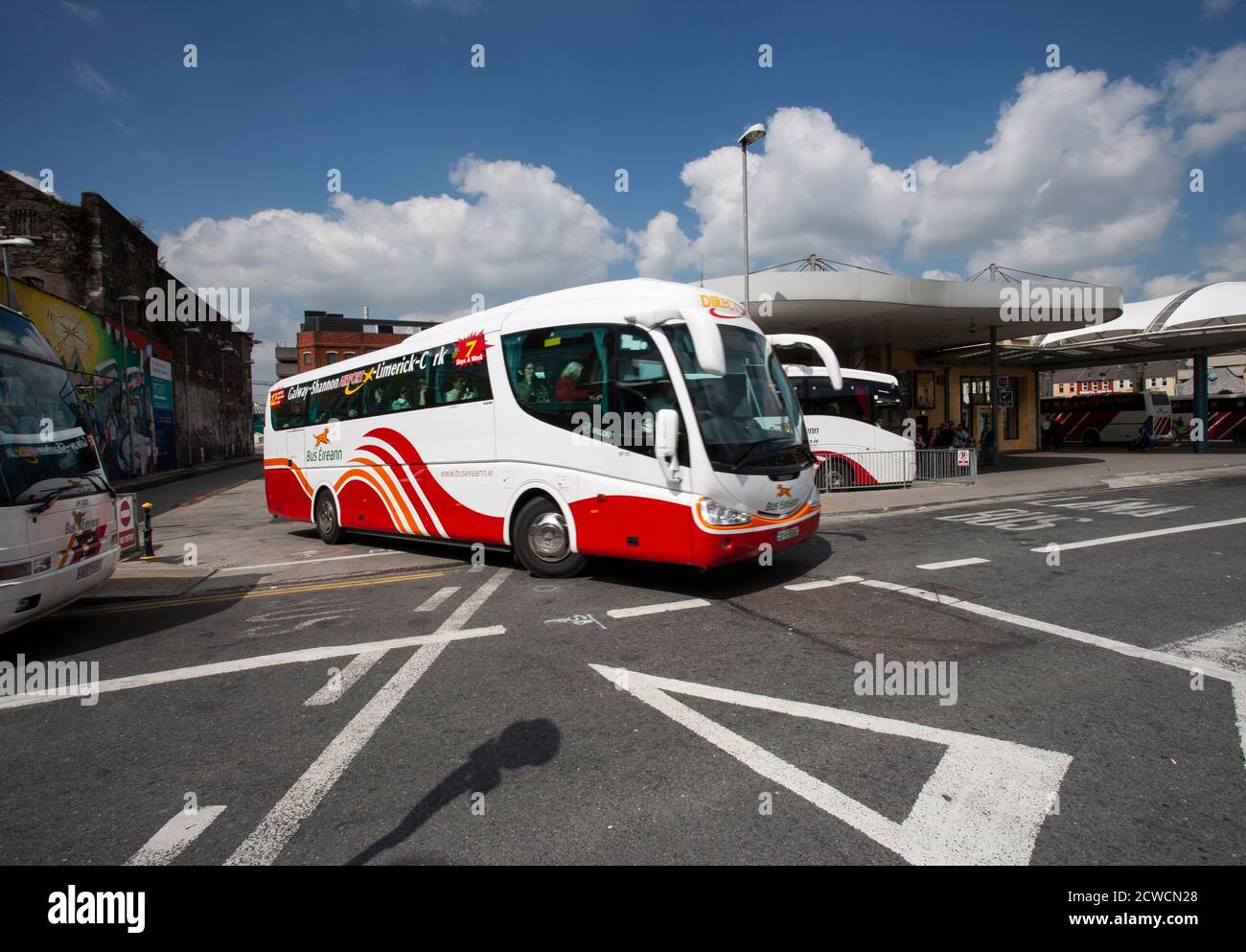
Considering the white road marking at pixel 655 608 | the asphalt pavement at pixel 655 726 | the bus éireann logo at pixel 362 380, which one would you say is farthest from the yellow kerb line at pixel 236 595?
the bus éireann logo at pixel 362 380

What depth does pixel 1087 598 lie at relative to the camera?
19.8 ft

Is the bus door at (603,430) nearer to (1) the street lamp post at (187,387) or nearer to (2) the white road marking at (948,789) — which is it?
(2) the white road marking at (948,789)

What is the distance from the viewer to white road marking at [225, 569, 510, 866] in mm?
2596

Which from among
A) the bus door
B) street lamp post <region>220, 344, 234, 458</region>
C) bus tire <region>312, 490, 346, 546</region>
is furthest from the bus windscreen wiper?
street lamp post <region>220, 344, 234, 458</region>

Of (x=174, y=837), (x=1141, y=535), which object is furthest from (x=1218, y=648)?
(x=174, y=837)

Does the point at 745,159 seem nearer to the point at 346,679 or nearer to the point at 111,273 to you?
the point at 346,679

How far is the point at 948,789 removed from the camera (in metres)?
2.88

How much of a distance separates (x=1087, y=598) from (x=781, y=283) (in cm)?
1286

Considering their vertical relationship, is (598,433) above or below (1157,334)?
below

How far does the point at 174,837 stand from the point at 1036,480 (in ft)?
67.6

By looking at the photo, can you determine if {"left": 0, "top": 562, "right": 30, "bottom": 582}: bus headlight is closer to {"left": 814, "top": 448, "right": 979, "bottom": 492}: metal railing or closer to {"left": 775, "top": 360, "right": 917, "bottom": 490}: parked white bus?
{"left": 775, "top": 360, "right": 917, "bottom": 490}: parked white bus

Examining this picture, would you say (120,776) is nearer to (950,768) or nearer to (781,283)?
(950,768)

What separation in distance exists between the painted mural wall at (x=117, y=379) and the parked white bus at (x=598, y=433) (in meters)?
13.1

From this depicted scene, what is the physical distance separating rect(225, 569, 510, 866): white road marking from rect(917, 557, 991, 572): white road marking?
5636 millimetres
